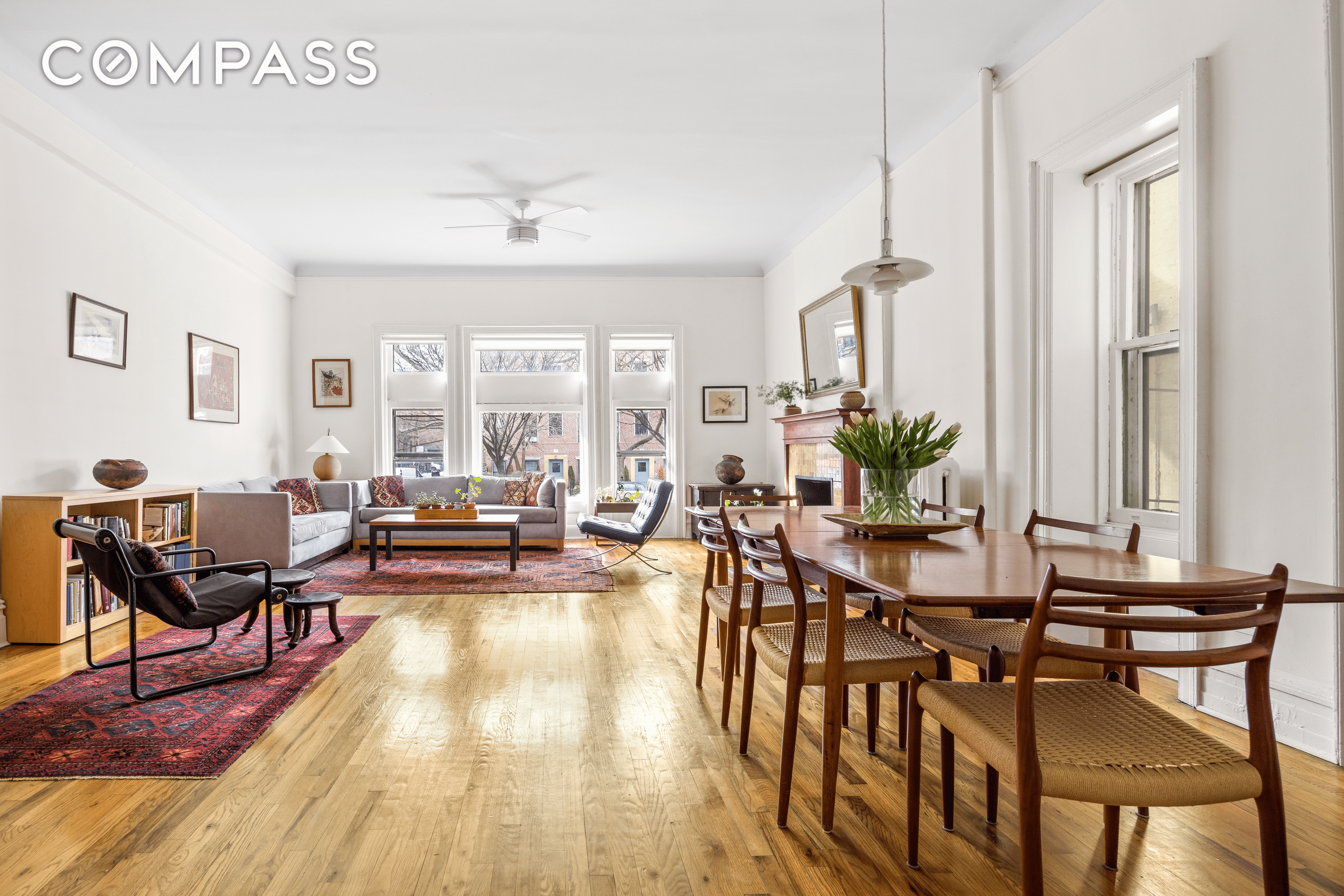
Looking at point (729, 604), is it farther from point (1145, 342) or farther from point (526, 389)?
point (526, 389)

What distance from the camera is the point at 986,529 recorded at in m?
2.85

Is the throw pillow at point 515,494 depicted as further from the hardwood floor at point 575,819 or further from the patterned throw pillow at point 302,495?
the hardwood floor at point 575,819

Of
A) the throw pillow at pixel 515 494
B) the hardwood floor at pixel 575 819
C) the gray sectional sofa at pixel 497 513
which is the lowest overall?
the hardwood floor at pixel 575 819

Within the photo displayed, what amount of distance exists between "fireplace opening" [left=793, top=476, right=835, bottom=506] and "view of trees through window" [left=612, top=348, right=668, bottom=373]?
2473mm

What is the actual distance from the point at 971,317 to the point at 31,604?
216 inches

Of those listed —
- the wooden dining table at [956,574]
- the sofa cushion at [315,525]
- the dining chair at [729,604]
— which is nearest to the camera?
the wooden dining table at [956,574]

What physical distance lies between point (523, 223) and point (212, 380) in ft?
10.1

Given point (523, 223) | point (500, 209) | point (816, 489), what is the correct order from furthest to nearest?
point (816, 489)
point (523, 223)
point (500, 209)

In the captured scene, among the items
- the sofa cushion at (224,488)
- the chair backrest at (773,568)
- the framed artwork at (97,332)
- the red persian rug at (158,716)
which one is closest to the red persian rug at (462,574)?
the sofa cushion at (224,488)

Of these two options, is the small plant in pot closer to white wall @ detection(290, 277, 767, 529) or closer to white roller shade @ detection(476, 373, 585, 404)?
white wall @ detection(290, 277, 767, 529)

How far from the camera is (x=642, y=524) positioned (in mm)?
6375

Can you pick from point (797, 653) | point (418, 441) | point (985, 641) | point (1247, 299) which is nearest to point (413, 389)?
point (418, 441)

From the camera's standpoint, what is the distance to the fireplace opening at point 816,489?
21.5 ft

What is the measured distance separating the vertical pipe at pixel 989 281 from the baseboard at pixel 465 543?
4.47 m
